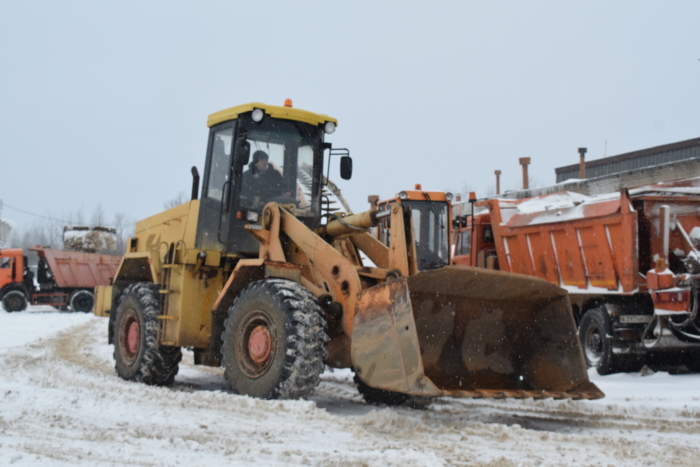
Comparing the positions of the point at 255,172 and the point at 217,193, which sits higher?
the point at 255,172

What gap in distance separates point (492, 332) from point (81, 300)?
20.9m

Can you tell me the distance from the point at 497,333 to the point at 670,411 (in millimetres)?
1771

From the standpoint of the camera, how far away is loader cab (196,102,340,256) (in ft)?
23.3

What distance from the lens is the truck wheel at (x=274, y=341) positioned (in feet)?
18.1

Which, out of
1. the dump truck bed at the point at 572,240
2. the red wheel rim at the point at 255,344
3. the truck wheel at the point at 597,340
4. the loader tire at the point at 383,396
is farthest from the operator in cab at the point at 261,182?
the truck wheel at the point at 597,340

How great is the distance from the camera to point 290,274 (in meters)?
6.21

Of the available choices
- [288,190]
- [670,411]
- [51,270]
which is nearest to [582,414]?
[670,411]

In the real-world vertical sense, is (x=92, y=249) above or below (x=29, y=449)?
above

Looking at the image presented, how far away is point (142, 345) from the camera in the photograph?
7594mm

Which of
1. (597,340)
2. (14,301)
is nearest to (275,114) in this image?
(597,340)

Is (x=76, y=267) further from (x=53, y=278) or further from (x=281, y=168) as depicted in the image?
(x=281, y=168)

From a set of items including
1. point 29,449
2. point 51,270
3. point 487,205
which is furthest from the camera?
point 51,270

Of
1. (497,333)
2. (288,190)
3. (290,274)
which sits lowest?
(497,333)

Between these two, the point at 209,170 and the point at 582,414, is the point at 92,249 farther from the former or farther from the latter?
the point at 582,414
